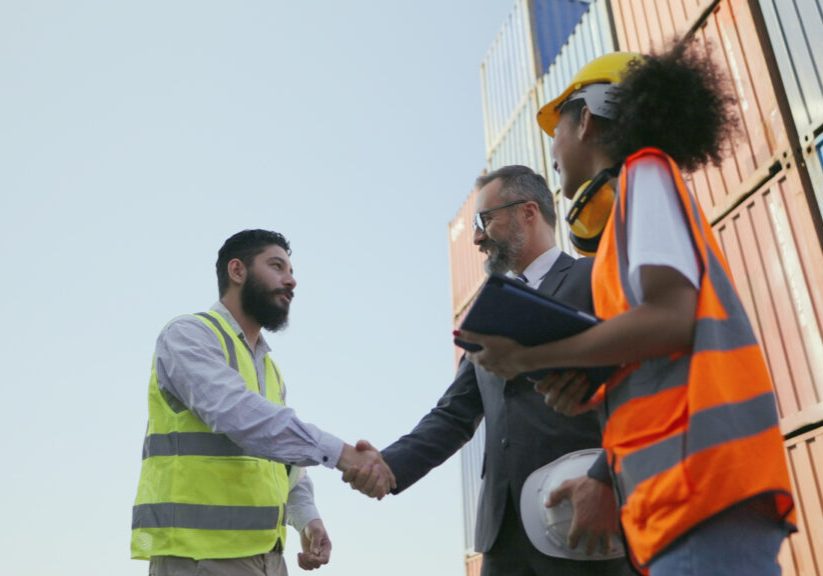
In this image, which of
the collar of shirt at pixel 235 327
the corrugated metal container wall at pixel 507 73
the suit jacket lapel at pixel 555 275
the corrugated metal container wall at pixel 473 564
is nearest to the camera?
the suit jacket lapel at pixel 555 275

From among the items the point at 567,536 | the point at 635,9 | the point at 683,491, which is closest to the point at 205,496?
the point at 567,536

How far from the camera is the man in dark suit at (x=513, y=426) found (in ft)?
9.21

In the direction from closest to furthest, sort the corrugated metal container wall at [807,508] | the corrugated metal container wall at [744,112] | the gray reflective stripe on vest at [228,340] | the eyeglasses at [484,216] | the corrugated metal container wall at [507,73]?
the eyeglasses at [484,216]
the gray reflective stripe on vest at [228,340]
the corrugated metal container wall at [807,508]
the corrugated metal container wall at [744,112]
the corrugated metal container wall at [507,73]

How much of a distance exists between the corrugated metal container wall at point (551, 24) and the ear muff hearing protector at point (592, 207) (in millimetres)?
15569

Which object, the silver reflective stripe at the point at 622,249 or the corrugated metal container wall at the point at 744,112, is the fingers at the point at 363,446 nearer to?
the silver reflective stripe at the point at 622,249

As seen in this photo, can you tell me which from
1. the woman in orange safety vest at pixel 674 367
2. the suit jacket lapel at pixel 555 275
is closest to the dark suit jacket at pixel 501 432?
the suit jacket lapel at pixel 555 275

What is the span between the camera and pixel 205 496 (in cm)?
362

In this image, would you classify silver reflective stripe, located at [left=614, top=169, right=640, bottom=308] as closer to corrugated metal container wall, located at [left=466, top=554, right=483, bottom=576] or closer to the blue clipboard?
the blue clipboard

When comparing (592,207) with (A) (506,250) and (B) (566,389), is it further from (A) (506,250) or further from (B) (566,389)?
(A) (506,250)

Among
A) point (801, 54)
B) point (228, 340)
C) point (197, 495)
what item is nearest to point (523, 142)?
point (801, 54)

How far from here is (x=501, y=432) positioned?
3.16 m

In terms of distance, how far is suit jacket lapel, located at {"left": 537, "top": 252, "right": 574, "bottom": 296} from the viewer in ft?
11.0

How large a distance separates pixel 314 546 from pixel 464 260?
1539 cm

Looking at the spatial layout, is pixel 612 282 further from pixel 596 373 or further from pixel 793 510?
pixel 793 510
